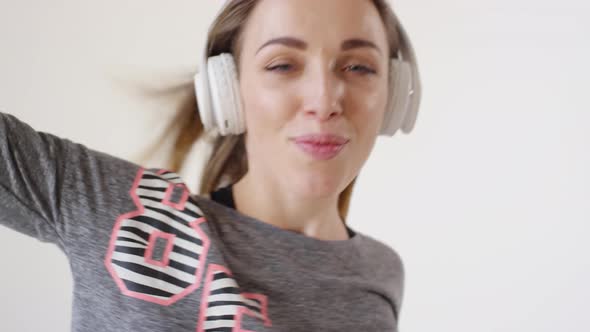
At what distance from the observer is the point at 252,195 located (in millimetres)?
940

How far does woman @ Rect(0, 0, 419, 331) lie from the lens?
758 millimetres

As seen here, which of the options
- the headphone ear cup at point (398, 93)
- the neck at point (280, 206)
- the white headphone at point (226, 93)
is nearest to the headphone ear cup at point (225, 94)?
the white headphone at point (226, 93)

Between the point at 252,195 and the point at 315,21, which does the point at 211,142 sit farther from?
the point at 315,21

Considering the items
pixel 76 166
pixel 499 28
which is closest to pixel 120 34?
pixel 76 166

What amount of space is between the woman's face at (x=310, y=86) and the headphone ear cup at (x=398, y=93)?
7 centimetres

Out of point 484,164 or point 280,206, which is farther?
point 484,164

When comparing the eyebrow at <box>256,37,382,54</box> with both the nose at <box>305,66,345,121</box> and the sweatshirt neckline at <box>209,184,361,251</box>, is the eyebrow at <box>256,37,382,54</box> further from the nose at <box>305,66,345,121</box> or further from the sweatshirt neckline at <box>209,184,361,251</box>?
the sweatshirt neckline at <box>209,184,361,251</box>

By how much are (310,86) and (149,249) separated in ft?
0.99

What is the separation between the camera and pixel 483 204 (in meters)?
1.55

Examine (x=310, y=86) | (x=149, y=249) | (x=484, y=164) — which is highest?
(x=484, y=164)

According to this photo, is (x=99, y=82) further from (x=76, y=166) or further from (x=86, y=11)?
(x=76, y=166)

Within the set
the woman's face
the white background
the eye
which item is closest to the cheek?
the woman's face

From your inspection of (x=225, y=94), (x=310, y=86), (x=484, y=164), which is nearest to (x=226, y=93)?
(x=225, y=94)

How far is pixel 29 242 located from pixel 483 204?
3.53ft
